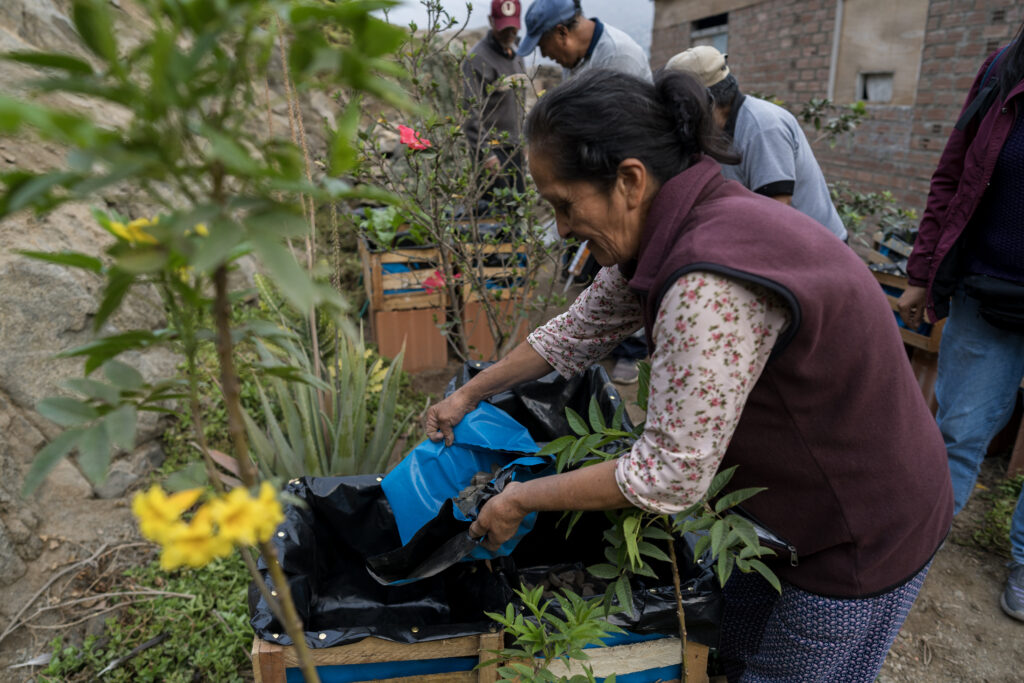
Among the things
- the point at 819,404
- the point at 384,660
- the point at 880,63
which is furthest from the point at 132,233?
the point at 880,63

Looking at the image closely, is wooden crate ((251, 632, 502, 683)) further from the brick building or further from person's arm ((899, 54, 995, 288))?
the brick building

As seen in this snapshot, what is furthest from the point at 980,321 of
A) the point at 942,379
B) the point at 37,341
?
the point at 37,341

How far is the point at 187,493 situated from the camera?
22.0 inches

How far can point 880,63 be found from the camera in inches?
202

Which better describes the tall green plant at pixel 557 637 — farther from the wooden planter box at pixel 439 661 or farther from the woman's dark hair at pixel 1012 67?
the woman's dark hair at pixel 1012 67

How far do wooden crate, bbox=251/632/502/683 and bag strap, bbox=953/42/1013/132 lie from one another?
211 centimetres

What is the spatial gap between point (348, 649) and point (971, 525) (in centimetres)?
257

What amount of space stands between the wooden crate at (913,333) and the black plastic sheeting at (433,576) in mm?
1709

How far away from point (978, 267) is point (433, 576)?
74.8 inches

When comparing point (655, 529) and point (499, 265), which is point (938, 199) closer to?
point (655, 529)

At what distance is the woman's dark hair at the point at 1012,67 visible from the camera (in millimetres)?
1927

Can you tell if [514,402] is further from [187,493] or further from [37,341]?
[37,341]

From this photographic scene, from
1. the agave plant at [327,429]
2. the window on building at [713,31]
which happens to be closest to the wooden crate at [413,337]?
the agave plant at [327,429]

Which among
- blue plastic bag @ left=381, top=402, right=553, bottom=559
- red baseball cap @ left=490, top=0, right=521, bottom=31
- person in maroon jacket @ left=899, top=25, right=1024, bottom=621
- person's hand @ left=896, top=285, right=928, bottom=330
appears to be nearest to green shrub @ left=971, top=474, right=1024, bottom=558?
person in maroon jacket @ left=899, top=25, right=1024, bottom=621
